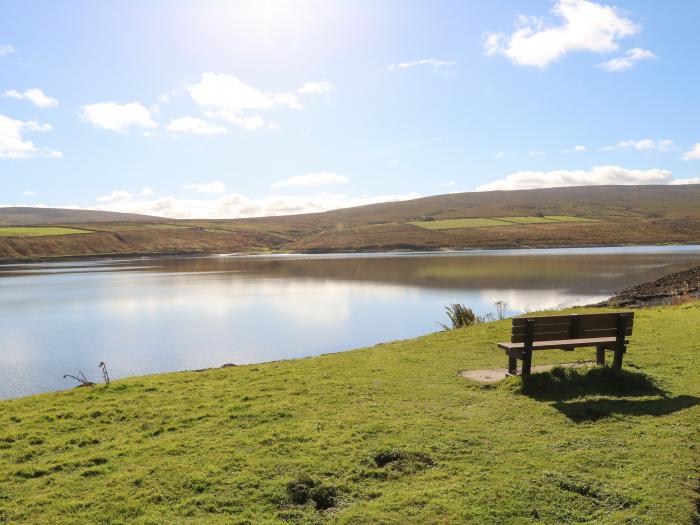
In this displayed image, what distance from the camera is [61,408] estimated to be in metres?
9.64

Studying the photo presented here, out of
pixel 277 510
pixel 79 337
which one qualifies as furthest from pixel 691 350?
pixel 79 337

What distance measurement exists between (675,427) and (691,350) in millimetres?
5527

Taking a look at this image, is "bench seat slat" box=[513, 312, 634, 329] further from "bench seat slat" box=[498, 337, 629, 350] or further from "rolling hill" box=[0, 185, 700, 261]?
"rolling hill" box=[0, 185, 700, 261]

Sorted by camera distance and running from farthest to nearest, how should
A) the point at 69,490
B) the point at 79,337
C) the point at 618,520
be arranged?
1. the point at 79,337
2. the point at 69,490
3. the point at 618,520

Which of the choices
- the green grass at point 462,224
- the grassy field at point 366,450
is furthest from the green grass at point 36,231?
the grassy field at point 366,450

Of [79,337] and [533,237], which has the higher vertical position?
[533,237]

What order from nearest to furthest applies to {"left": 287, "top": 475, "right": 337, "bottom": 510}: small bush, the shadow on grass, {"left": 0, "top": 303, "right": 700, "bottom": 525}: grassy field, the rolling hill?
{"left": 0, "top": 303, "right": 700, "bottom": 525}: grassy field
{"left": 287, "top": 475, "right": 337, "bottom": 510}: small bush
the shadow on grass
the rolling hill

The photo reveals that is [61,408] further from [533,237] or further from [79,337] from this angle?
[533,237]

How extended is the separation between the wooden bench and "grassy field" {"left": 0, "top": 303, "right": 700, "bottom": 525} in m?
0.62

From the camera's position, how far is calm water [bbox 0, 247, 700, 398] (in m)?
19.0

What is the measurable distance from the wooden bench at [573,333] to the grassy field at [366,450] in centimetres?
62

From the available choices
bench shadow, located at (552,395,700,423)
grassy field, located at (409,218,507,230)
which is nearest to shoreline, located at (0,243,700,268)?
grassy field, located at (409,218,507,230)

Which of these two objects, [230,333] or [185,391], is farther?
[230,333]

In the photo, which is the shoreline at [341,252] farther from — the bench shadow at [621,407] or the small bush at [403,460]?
the small bush at [403,460]
